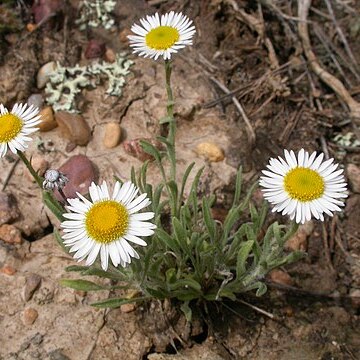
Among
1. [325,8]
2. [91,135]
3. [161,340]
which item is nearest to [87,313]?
[161,340]

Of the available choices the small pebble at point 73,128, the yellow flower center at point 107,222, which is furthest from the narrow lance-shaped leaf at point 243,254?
the small pebble at point 73,128

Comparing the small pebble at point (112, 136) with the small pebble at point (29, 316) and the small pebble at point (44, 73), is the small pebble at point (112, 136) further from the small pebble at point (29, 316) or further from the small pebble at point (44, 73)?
the small pebble at point (29, 316)

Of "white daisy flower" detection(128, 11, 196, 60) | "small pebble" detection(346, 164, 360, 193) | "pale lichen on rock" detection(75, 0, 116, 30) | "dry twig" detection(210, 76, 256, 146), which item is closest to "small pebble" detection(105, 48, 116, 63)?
"pale lichen on rock" detection(75, 0, 116, 30)

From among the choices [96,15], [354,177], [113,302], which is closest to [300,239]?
[354,177]

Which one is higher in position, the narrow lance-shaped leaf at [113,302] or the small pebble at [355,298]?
the small pebble at [355,298]

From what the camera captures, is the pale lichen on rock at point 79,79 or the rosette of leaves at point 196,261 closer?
the rosette of leaves at point 196,261

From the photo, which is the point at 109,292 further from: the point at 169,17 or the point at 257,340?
the point at 169,17

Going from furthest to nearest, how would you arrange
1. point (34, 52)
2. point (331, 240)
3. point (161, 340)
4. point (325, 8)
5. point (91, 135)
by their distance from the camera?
point (325, 8) < point (34, 52) < point (91, 135) < point (331, 240) < point (161, 340)
